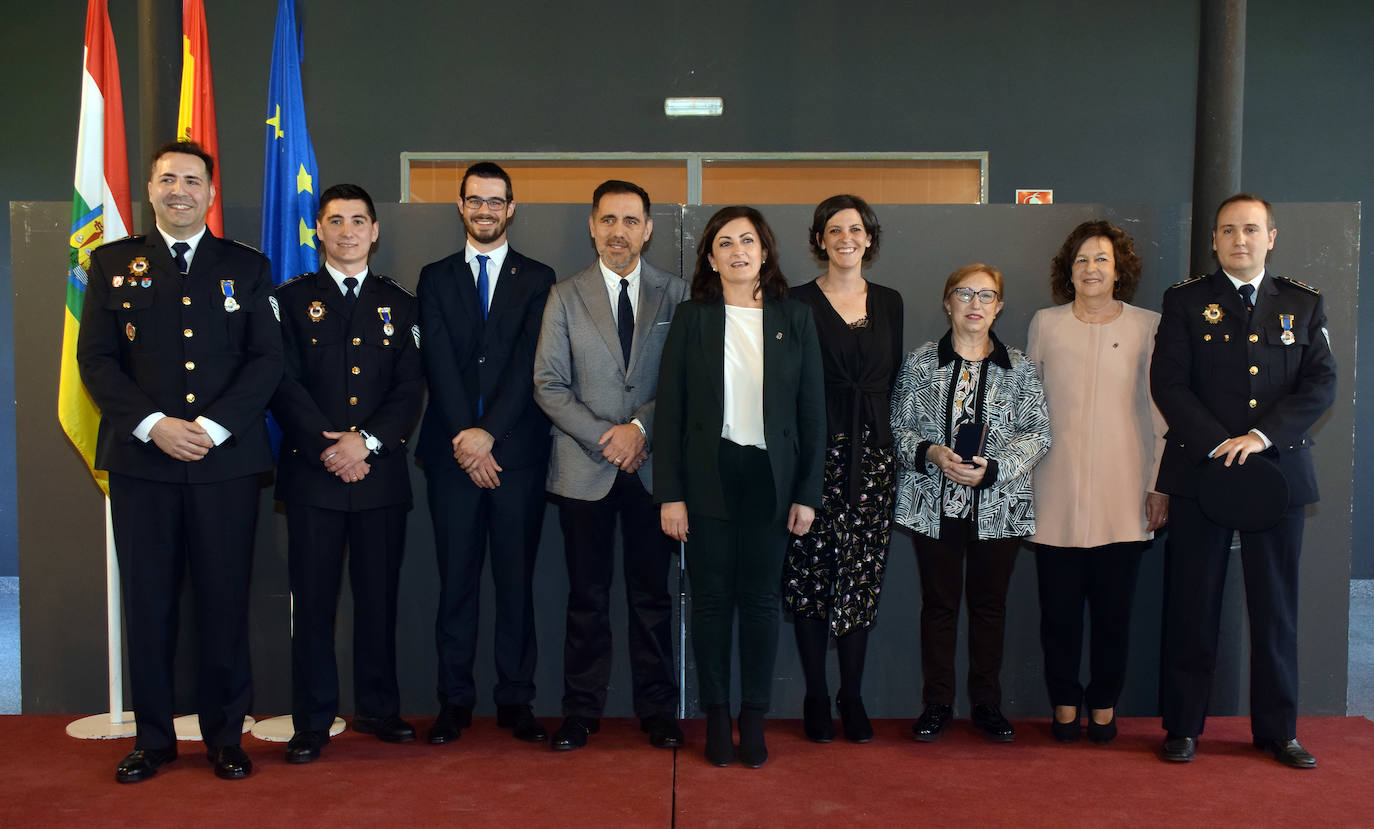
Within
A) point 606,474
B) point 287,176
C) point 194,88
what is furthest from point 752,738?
point 194,88

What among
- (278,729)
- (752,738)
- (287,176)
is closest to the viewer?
(752,738)

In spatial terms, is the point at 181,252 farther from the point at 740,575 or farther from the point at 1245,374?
the point at 1245,374

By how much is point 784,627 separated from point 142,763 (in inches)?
88.2

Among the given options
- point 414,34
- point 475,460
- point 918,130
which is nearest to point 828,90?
point 918,130

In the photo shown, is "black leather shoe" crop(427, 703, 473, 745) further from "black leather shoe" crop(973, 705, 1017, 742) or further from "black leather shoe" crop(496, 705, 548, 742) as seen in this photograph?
"black leather shoe" crop(973, 705, 1017, 742)

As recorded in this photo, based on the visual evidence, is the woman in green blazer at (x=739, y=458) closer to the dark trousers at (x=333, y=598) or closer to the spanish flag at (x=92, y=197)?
the dark trousers at (x=333, y=598)

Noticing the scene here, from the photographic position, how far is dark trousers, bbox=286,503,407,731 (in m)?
3.28

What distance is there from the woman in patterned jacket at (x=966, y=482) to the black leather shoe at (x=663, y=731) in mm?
835

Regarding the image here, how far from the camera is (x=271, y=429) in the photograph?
364 cm

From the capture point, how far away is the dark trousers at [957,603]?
341 cm

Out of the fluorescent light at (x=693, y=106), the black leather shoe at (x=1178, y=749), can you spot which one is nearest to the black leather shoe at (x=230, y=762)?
the black leather shoe at (x=1178, y=749)

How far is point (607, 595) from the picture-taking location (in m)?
3.44

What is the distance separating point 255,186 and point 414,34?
4.73 feet

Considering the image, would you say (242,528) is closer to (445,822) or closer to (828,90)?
(445,822)
